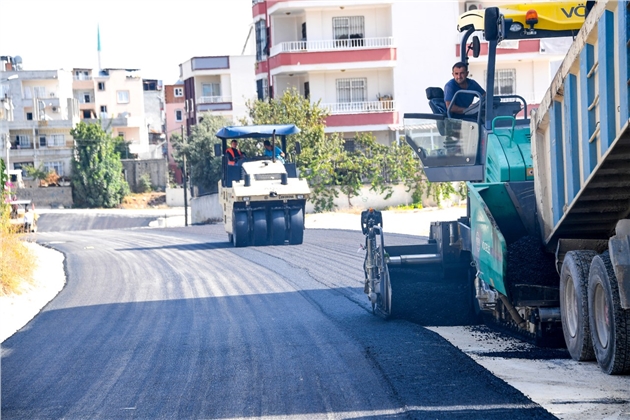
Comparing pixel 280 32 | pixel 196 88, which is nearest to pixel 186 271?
pixel 280 32

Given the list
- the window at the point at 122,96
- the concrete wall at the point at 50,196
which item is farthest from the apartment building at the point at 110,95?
the concrete wall at the point at 50,196

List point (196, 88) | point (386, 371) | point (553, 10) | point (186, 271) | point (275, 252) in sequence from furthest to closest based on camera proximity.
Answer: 1. point (196, 88)
2. point (275, 252)
3. point (186, 271)
4. point (553, 10)
5. point (386, 371)

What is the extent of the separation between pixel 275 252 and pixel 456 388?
45.8 ft

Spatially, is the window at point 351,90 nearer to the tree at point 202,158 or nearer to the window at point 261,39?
the window at point 261,39

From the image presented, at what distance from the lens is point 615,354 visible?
6.81m

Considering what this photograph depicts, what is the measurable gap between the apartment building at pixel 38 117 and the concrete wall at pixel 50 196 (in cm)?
451

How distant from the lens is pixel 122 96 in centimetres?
8775

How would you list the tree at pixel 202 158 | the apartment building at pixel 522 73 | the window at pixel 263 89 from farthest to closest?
the tree at pixel 202 158, the window at pixel 263 89, the apartment building at pixel 522 73

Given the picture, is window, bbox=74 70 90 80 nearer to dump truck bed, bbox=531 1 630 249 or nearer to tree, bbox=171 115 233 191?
tree, bbox=171 115 233 191

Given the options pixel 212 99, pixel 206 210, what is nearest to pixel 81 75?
pixel 212 99

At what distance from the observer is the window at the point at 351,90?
43062 millimetres

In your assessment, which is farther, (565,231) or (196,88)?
(196,88)

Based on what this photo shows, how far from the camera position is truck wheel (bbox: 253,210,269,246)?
74.2ft

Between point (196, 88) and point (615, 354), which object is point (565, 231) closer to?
point (615, 354)
